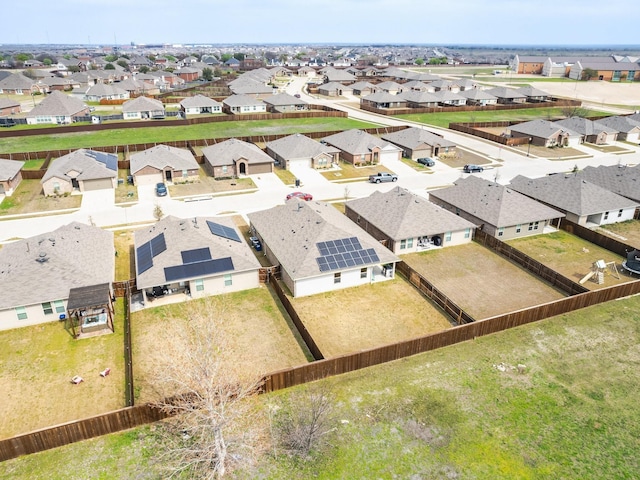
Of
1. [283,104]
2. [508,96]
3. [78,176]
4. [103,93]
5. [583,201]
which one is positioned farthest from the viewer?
[508,96]

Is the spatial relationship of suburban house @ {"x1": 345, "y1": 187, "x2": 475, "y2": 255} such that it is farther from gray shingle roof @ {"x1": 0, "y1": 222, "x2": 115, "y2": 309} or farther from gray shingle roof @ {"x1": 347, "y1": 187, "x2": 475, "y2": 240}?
gray shingle roof @ {"x1": 0, "y1": 222, "x2": 115, "y2": 309}

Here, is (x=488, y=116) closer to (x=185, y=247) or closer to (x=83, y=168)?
(x=83, y=168)

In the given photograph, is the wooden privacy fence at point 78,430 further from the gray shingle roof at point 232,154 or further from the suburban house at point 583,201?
the suburban house at point 583,201

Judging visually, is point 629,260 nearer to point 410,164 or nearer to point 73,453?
point 410,164

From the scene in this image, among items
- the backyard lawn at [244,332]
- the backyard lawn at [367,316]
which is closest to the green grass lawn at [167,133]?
the backyard lawn at [244,332]

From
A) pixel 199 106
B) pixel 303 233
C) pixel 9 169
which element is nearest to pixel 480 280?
pixel 303 233

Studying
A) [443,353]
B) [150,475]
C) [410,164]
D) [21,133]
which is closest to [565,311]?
[443,353]
